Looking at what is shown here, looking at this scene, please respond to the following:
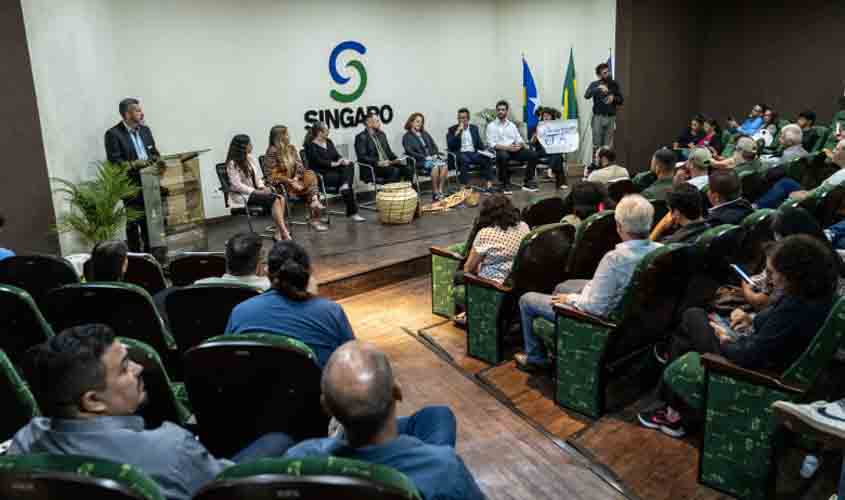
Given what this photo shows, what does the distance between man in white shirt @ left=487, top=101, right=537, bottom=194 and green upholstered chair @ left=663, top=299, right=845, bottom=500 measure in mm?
6698

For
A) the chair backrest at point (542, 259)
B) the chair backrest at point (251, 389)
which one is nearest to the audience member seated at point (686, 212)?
the chair backrest at point (542, 259)

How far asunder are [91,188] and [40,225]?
1.62 ft

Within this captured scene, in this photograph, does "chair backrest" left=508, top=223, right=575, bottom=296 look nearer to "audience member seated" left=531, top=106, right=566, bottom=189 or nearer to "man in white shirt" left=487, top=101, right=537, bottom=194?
"man in white shirt" left=487, top=101, right=537, bottom=194

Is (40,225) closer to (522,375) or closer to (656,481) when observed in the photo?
(522,375)

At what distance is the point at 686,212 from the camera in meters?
3.90

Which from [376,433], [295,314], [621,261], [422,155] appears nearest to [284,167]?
[422,155]

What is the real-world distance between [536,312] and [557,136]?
606cm

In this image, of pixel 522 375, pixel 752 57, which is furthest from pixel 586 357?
pixel 752 57

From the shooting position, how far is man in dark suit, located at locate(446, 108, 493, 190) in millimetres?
9422

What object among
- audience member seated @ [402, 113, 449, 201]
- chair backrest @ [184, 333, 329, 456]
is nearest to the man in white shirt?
audience member seated @ [402, 113, 449, 201]

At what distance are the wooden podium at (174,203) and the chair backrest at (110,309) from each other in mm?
3023

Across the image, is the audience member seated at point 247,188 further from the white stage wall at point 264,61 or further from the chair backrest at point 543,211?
the chair backrest at point 543,211

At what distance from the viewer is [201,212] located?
639cm

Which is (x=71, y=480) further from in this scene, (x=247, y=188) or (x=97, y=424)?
(x=247, y=188)
